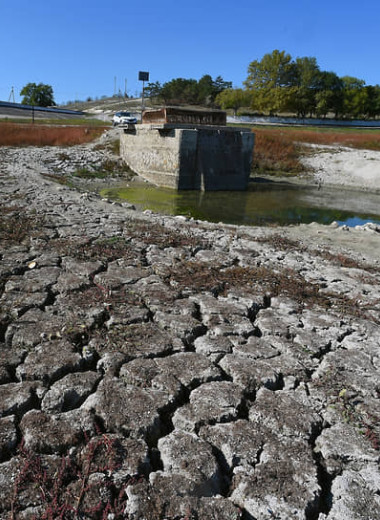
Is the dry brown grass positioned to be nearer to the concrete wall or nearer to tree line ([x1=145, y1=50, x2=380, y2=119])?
the concrete wall

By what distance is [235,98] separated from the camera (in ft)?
171

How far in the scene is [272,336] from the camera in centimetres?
357

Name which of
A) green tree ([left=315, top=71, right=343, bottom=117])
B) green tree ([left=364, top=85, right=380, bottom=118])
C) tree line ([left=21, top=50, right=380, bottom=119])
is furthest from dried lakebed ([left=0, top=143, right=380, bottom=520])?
green tree ([left=364, top=85, right=380, bottom=118])

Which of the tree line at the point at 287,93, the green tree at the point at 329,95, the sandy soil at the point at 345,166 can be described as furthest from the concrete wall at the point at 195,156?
the green tree at the point at 329,95

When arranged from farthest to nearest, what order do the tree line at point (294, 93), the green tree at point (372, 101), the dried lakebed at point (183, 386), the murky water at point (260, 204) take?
the green tree at point (372, 101) → the tree line at point (294, 93) → the murky water at point (260, 204) → the dried lakebed at point (183, 386)

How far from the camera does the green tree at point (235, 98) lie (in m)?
52.3

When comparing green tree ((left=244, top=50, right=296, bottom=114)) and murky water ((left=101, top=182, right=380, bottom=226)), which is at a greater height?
green tree ((left=244, top=50, right=296, bottom=114))

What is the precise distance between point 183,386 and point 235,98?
54329 mm

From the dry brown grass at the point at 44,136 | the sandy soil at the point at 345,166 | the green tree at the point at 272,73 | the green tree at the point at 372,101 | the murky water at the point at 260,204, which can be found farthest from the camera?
the green tree at the point at 372,101

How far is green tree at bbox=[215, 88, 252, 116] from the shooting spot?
5234 cm

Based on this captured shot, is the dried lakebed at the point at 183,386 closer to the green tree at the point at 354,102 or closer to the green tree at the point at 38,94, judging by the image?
the green tree at the point at 354,102

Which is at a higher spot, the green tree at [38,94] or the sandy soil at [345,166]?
the green tree at [38,94]

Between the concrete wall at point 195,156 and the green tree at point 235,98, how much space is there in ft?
131

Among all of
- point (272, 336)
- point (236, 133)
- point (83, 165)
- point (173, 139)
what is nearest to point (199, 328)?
point (272, 336)
